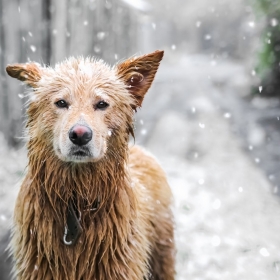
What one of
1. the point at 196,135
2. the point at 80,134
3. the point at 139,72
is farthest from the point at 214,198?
the point at 80,134

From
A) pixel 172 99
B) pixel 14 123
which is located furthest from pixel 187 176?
pixel 172 99

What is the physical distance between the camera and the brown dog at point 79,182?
3.11 metres

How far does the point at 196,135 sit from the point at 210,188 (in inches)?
138

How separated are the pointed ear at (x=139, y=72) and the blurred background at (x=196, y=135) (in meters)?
1.25

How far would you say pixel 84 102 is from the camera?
3057mm

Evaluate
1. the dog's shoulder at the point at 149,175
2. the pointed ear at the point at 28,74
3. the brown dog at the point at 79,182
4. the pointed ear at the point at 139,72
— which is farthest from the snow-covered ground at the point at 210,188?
the pointed ear at the point at 139,72

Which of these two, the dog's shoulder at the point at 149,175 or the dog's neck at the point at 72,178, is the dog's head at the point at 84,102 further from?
the dog's shoulder at the point at 149,175

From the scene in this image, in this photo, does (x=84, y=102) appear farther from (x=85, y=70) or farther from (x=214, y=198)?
(x=214, y=198)

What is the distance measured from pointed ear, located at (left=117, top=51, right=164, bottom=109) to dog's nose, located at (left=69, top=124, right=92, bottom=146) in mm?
618

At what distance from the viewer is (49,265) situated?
323cm

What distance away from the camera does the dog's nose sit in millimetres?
2834

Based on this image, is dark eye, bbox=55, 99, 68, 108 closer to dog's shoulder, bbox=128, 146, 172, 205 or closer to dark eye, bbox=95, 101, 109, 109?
dark eye, bbox=95, 101, 109, 109

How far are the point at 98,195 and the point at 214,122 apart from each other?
30.4 ft

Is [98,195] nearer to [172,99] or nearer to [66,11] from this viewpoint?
[66,11]
